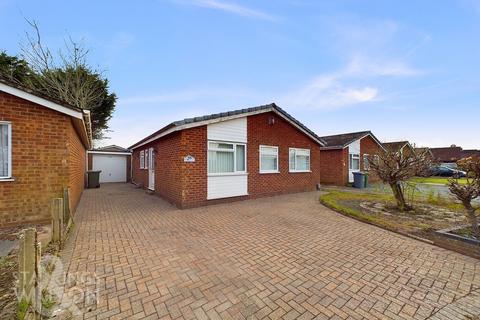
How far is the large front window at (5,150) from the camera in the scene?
542 cm

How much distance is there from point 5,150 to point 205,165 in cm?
558

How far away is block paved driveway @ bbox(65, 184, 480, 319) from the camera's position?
103 inches

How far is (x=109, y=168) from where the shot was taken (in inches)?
783

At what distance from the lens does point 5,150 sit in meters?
5.44

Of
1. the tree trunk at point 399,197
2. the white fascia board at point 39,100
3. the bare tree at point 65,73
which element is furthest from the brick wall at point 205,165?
the bare tree at point 65,73

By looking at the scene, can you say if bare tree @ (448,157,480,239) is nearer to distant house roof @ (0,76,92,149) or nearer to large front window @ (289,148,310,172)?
large front window @ (289,148,310,172)

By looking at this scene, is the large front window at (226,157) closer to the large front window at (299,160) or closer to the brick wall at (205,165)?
the brick wall at (205,165)

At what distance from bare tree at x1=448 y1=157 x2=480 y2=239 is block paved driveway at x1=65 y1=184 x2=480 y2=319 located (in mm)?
1299

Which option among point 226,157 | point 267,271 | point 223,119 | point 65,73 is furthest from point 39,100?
point 65,73

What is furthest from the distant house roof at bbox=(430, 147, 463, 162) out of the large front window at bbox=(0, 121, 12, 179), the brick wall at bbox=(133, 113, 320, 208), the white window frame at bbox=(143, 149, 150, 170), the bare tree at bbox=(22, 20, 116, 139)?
the large front window at bbox=(0, 121, 12, 179)

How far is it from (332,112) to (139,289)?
1879cm

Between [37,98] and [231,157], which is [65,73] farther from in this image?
[231,157]

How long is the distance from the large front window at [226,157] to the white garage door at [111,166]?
597 inches

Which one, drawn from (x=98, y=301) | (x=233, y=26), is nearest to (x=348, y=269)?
(x=98, y=301)
